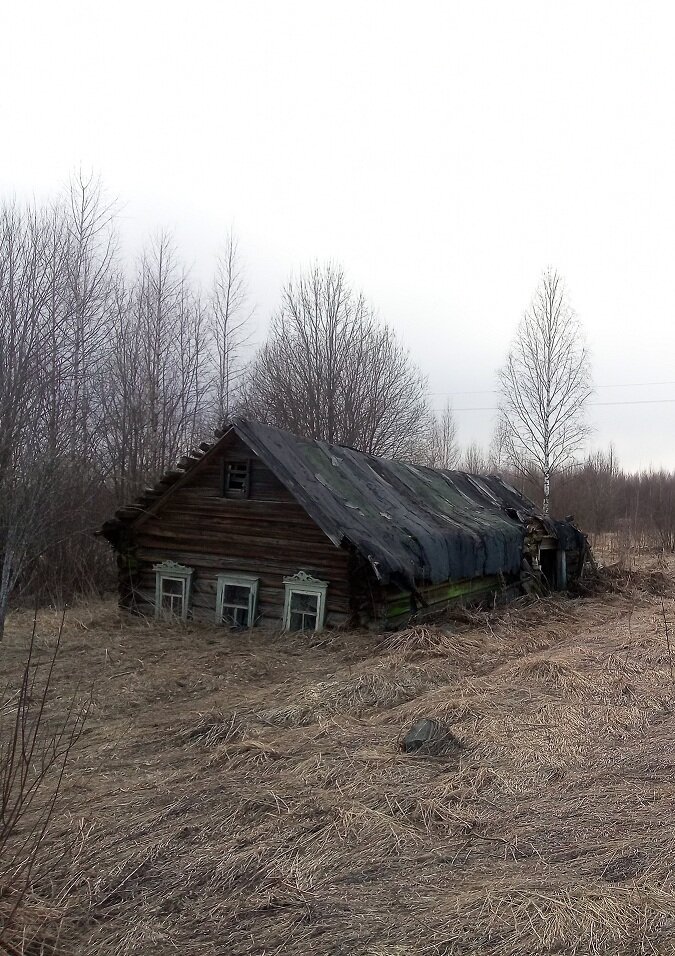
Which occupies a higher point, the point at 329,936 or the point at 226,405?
the point at 226,405

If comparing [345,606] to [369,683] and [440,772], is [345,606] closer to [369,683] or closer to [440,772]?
[369,683]

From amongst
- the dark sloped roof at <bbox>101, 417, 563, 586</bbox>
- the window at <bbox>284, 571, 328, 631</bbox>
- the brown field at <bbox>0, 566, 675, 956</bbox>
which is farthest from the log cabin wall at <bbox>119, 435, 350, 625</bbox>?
the brown field at <bbox>0, 566, 675, 956</bbox>

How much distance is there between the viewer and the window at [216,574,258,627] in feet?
42.4

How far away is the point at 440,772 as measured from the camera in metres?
5.88

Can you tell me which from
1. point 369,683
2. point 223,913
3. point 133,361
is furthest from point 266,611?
point 133,361

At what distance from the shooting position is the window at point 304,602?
12.3 meters

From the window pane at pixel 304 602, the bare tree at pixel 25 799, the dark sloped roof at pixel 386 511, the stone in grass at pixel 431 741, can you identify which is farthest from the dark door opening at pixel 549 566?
the bare tree at pixel 25 799

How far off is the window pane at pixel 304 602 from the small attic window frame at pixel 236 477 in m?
2.09

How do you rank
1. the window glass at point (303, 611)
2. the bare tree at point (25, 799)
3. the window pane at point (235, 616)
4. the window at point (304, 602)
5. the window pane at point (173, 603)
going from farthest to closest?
the window pane at point (173, 603) → the window pane at point (235, 616) → the window glass at point (303, 611) → the window at point (304, 602) → the bare tree at point (25, 799)

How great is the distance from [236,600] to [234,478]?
7.36ft

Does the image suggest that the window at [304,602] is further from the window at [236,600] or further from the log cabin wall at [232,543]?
the window at [236,600]

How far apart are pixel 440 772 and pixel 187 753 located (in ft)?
7.53

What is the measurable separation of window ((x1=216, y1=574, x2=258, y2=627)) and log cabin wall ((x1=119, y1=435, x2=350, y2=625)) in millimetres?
132

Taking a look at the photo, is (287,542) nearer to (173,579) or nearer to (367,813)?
(173,579)
